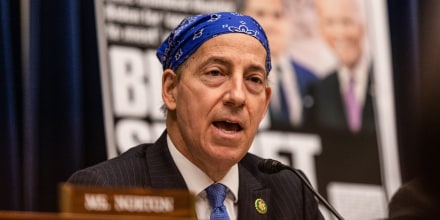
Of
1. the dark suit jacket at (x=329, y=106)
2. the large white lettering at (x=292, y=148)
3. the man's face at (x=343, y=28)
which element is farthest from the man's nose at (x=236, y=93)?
the man's face at (x=343, y=28)

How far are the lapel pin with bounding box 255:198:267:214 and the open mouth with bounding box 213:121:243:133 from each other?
0.90 feet

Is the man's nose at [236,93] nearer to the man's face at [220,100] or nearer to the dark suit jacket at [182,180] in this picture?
the man's face at [220,100]

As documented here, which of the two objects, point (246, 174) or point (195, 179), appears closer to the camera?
point (195, 179)

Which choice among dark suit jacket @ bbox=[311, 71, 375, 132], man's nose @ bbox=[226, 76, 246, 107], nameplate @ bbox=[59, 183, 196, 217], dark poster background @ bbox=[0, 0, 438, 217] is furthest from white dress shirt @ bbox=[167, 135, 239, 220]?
dark suit jacket @ bbox=[311, 71, 375, 132]

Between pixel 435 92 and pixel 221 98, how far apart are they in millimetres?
1603

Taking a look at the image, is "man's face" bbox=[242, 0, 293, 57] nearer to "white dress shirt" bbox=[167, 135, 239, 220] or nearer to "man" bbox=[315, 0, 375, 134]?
"man" bbox=[315, 0, 375, 134]

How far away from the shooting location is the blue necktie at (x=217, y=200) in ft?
9.21

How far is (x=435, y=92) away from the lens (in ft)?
4.50

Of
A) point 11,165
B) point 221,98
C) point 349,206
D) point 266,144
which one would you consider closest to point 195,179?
point 221,98

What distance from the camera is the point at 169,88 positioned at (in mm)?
3105

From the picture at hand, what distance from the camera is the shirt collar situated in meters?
2.93

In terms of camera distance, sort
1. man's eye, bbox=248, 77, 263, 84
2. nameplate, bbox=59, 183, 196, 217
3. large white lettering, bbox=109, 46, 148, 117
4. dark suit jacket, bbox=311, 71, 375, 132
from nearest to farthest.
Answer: nameplate, bbox=59, 183, 196, 217 < man's eye, bbox=248, 77, 263, 84 < large white lettering, bbox=109, 46, 148, 117 < dark suit jacket, bbox=311, 71, 375, 132

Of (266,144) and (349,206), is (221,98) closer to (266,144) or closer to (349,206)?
(266,144)

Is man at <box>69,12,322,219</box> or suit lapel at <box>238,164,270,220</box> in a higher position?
man at <box>69,12,322,219</box>
